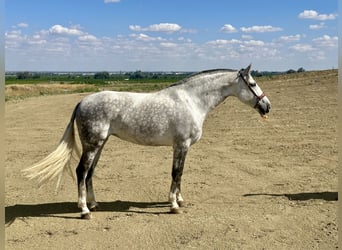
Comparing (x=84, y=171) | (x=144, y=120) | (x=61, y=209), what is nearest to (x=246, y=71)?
(x=144, y=120)

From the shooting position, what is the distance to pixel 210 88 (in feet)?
19.4

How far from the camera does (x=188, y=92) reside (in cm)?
587

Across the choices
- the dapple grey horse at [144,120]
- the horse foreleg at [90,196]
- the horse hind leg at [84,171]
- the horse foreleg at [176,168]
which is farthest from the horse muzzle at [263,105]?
the horse foreleg at [90,196]

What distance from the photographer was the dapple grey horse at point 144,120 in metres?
5.54

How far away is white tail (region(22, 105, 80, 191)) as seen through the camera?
5.44m

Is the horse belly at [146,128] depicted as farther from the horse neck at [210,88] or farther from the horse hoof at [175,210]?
the horse hoof at [175,210]

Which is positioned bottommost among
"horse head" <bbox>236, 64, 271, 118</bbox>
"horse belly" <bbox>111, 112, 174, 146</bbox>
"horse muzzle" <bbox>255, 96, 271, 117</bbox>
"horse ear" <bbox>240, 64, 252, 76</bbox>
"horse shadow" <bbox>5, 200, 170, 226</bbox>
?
"horse shadow" <bbox>5, 200, 170, 226</bbox>

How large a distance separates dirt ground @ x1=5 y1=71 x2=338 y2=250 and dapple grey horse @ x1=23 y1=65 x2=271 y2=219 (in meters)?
0.57

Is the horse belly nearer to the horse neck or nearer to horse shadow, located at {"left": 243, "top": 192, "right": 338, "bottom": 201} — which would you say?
the horse neck

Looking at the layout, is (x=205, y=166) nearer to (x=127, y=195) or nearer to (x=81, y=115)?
(x=127, y=195)

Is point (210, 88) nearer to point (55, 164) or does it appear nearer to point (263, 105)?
point (263, 105)

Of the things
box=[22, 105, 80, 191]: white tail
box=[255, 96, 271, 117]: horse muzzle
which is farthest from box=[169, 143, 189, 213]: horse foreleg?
box=[22, 105, 80, 191]: white tail

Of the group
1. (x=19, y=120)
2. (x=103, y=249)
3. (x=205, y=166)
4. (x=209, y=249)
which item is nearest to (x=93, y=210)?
(x=103, y=249)

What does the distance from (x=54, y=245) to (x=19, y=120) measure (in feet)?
45.6
